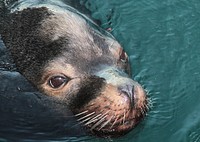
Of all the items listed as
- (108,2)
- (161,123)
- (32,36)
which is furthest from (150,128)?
(108,2)

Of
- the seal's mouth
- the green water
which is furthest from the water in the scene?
the seal's mouth

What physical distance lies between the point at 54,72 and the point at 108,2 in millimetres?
3049

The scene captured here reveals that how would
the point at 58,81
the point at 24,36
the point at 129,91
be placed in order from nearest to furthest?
the point at 129,91, the point at 58,81, the point at 24,36

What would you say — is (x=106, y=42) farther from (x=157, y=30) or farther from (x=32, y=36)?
(x=157, y=30)

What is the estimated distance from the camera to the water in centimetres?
693

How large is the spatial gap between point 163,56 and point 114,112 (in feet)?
8.28

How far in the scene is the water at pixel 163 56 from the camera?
693 cm

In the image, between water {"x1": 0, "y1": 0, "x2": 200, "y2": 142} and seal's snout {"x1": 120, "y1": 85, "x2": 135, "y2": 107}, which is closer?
seal's snout {"x1": 120, "y1": 85, "x2": 135, "y2": 107}

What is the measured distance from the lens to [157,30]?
8.52 m

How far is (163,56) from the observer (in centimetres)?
807

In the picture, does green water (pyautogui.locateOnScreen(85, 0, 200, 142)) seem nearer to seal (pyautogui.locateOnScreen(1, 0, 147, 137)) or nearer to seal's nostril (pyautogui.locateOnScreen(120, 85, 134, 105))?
seal (pyautogui.locateOnScreen(1, 0, 147, 137))

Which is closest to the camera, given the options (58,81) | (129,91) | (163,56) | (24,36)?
(129,91)

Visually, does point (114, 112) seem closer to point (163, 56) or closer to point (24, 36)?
point (24, 36)

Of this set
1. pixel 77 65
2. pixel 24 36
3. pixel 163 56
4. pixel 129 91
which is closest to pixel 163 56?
pixel 163 56
